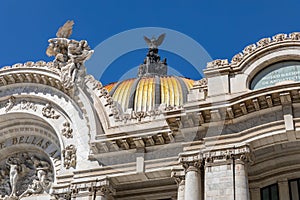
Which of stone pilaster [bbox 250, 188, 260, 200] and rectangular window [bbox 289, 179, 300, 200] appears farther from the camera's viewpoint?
stone pilaster [bbox 250, 188, 260, 200]

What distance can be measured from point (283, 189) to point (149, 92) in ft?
59.1

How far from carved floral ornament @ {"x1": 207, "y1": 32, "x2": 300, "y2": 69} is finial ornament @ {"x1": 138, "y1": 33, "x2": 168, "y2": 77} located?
25818mm

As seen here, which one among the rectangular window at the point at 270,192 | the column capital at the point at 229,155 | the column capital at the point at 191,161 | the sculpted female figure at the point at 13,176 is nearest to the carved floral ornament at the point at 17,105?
the sculpted female figure at the point at 13,176

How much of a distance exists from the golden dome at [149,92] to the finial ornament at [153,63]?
7.64 metres

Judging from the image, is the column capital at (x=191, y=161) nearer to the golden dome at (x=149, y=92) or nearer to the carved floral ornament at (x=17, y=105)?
the carved floral ornament at (x=17, y=105)

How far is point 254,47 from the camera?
70.9 ft

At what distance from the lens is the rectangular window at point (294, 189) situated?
20.9 meters

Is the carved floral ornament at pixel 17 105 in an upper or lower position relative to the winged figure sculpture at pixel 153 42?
lower

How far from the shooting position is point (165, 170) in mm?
21359

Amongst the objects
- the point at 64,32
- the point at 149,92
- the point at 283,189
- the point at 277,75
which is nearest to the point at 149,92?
the point at 149,92

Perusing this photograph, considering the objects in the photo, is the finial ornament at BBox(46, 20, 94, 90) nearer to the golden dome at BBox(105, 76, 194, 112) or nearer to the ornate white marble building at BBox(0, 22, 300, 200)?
the ornate white marble building at BBox(0, 22, 300, 200)

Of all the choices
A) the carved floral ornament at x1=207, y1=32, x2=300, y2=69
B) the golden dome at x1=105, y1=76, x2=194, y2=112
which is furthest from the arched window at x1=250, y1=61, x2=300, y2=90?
the golden dome at x1=105, y1=76, x2=194, y2=112

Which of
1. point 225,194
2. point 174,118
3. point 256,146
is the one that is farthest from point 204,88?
point 225,194

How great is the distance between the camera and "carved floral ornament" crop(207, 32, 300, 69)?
21.3 m
